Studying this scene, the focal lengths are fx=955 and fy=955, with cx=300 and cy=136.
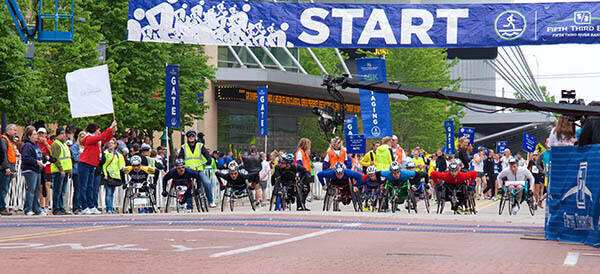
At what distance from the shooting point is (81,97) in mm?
19312

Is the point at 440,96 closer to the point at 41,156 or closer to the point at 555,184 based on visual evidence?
the point at 555,184

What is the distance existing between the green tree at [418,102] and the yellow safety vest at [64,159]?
45.5m

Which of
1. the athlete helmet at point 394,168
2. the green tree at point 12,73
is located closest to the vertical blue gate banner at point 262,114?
the green tree at point 12,73

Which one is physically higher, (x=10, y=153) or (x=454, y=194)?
(x=10, y=153)

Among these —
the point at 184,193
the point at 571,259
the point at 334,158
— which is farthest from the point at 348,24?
the point at 571,259

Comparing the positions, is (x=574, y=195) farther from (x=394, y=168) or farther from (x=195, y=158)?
(x=195, y=158)

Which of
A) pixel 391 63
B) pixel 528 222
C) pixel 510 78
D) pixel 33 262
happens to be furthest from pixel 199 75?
pixel 510 78

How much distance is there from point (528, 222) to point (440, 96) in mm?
Result: 4132

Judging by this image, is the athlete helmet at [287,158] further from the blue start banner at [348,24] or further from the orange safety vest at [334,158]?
the blue start banner at [348,24]

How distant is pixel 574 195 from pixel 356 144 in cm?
1964

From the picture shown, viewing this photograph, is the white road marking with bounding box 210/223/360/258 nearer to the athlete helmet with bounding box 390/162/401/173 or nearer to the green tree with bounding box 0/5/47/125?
the athlete helmet with bounding box 390/162/401/173

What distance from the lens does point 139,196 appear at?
67.2 ft

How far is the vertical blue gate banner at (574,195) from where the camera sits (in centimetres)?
1151

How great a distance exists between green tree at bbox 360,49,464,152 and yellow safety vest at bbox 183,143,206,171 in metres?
43.7
